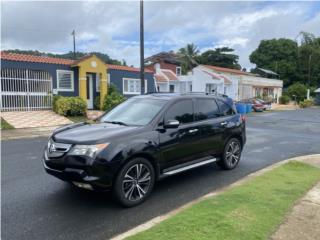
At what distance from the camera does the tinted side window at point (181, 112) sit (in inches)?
216

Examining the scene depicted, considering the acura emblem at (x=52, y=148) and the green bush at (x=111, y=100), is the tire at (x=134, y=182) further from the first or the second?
the green bush at (x=111, y=100)

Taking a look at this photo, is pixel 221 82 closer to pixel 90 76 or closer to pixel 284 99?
pixel 284 99

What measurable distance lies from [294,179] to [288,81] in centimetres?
6289

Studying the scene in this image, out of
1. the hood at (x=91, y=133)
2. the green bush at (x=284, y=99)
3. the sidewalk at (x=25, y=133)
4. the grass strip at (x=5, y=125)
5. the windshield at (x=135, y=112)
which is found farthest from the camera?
the green bush at (x=284, y=99)

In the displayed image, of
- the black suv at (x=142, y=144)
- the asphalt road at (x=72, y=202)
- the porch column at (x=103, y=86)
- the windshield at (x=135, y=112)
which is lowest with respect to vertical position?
the asphalt road at (x=72, y=202)

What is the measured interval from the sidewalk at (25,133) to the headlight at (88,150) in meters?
8.35

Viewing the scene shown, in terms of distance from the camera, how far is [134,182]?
15.4 feet

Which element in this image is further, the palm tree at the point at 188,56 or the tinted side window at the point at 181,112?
the palm tree at the point at 188,56

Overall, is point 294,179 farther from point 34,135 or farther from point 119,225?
point 34,135

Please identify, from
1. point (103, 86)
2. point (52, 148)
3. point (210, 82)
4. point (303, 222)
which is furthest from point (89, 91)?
point (210, 82)

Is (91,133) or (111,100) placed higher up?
(111,100)

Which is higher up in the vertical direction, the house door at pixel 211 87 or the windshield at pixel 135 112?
the house door at pixel 211 87

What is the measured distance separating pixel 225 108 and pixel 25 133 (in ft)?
30.0

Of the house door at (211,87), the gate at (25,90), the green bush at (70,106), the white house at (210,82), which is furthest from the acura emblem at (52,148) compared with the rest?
the house door at (211,87)
